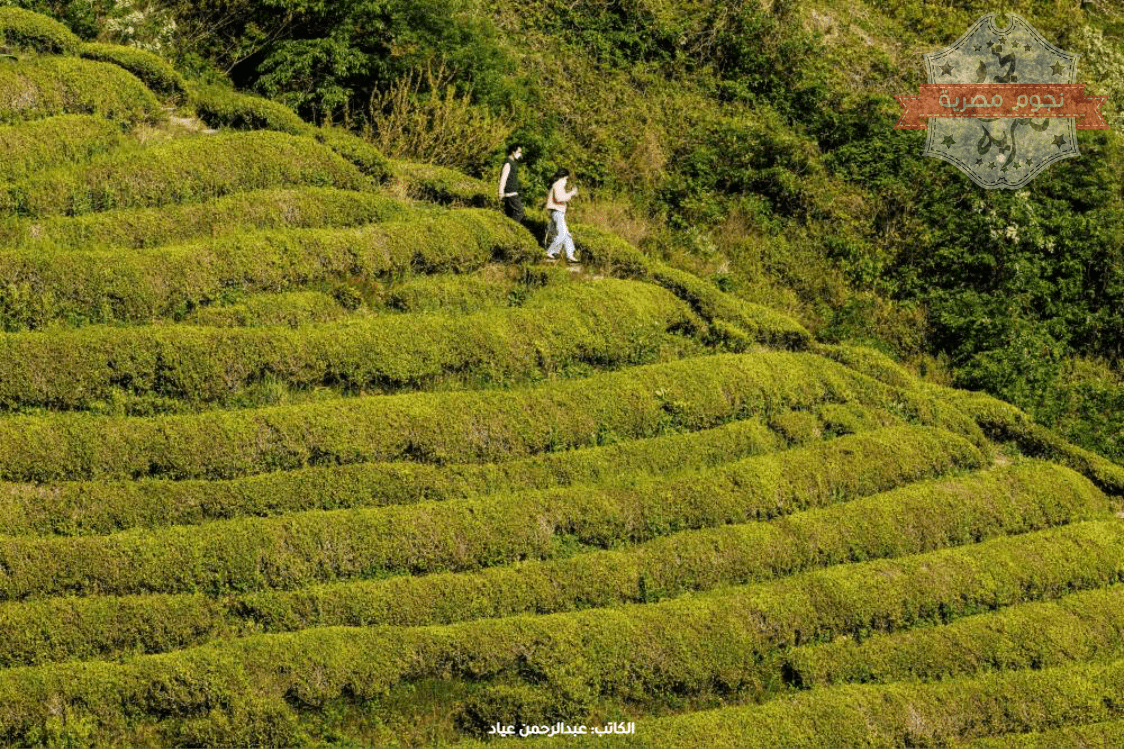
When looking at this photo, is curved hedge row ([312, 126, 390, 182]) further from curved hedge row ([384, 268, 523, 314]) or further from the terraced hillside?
curved hedge row ([384, 268, 523, 314])

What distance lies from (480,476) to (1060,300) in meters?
11.8

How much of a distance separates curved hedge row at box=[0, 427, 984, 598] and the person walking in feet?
20.3

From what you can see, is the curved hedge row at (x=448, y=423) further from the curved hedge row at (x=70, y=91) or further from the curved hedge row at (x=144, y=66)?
the curved hedge row at (x=144, y=66)

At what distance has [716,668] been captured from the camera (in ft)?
48.6

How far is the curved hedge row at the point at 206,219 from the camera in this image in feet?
61.8

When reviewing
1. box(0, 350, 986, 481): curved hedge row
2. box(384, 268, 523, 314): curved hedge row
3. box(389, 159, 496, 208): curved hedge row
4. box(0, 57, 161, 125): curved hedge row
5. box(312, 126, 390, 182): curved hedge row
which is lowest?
box(0, 350, 986, 481): curved hedge row

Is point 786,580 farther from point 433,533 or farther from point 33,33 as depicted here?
point 33,33

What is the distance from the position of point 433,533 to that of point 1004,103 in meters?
16.4

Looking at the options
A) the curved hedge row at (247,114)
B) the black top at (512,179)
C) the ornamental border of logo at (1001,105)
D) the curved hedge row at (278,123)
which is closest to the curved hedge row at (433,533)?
the black top at (512,179)

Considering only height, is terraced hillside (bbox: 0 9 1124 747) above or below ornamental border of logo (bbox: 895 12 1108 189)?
below

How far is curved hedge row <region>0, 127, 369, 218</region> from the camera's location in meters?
19.5

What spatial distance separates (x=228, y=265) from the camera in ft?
61.6

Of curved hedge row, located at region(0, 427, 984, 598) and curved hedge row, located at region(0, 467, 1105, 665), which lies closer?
curved hedge row, located at region(0, 467, 1105, 665)

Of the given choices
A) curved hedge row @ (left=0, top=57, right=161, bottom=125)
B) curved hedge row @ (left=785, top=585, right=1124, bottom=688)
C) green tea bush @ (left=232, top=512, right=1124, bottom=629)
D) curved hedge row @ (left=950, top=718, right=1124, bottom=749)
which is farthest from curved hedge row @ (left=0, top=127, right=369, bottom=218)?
curved hedge row @ (left=950, top=718, right=1124, bottom=749)
